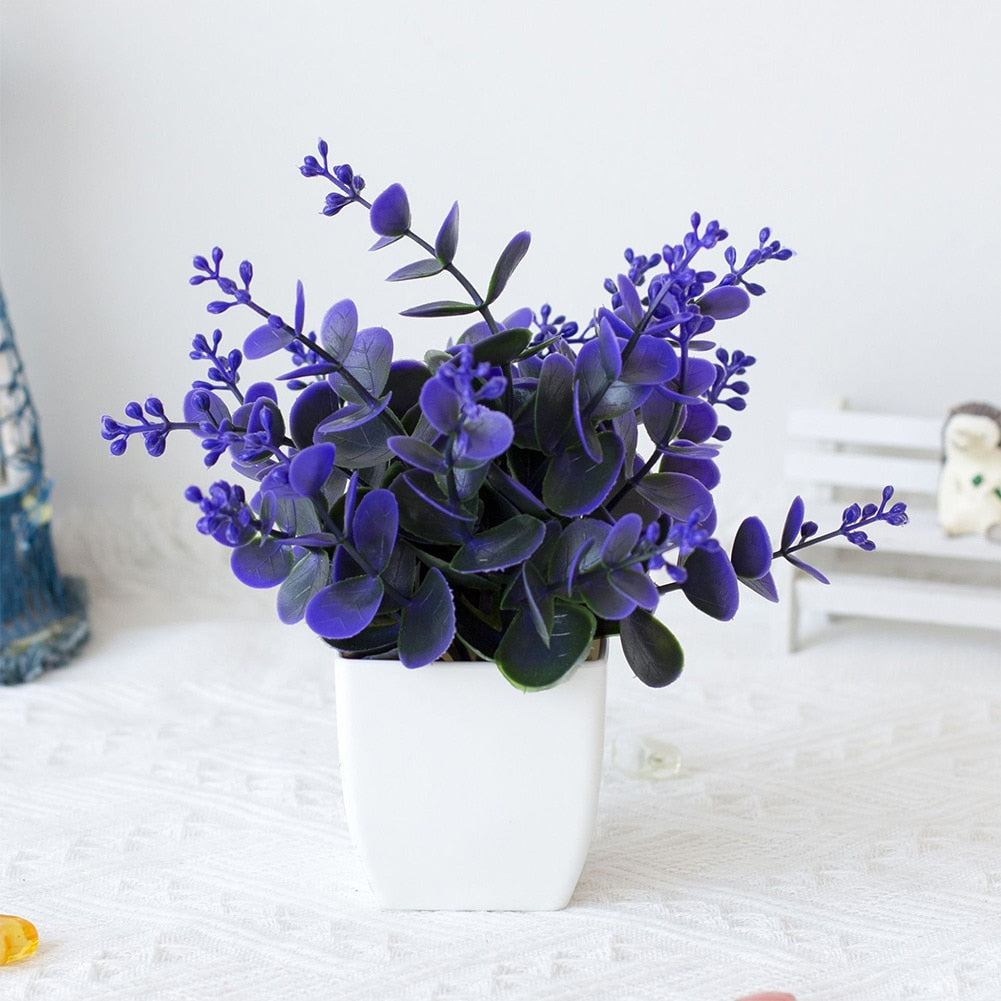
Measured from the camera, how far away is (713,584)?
0.64m

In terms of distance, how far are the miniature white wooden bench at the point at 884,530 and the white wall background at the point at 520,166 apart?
0.08 m

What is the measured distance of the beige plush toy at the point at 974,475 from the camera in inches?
43.4

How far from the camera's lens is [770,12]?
3.87 feet

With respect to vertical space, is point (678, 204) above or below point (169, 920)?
above

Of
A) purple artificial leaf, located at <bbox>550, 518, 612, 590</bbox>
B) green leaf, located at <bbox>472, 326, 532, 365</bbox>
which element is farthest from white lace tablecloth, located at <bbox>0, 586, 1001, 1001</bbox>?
green leaf, located at <bbox>472, 326, 532, 365</bbox>

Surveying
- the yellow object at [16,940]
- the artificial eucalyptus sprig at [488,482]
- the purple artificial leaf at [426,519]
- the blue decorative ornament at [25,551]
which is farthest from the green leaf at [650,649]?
the blue decorative ornament at [25,551]

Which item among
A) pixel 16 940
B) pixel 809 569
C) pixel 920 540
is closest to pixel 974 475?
pixel 920 540

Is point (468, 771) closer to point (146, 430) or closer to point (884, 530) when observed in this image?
point (146, 430)

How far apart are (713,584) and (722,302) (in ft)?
0.47

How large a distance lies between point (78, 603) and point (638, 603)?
2.83ft

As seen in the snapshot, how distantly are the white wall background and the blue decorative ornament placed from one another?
0.18 meters

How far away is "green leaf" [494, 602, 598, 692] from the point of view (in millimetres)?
611

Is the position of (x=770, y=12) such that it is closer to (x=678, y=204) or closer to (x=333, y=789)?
(x=678, y=204)

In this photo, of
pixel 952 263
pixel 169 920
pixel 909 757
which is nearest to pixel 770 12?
pixel 952 263
